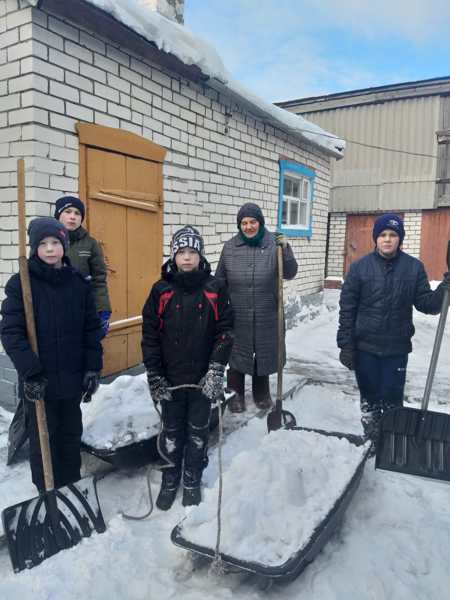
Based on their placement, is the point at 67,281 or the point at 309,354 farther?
the point at 309,354

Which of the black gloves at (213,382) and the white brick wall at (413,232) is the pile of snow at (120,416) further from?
the white brick wall at (413,232)

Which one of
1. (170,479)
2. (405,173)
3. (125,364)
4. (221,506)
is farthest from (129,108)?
(405,173)

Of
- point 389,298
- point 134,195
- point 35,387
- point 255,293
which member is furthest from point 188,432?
point 134,195

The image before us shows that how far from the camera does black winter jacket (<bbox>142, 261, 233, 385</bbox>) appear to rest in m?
2.75

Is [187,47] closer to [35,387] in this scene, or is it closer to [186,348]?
[186,348]

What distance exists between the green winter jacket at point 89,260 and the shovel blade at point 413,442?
230 centimetres

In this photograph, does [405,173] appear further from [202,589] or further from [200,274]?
[202,589]

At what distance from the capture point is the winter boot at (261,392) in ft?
13.9

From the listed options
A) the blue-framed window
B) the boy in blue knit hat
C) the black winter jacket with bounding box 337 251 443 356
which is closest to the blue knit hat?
the boy in blue knit hat

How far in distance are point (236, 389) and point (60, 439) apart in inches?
72.1

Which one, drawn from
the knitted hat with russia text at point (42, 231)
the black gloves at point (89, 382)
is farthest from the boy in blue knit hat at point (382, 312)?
the knitted hat with russia text at point (42, 231)

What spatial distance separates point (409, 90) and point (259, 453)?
1394 centimetres

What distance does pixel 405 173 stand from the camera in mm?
13875

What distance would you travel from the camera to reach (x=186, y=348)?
109 inches
